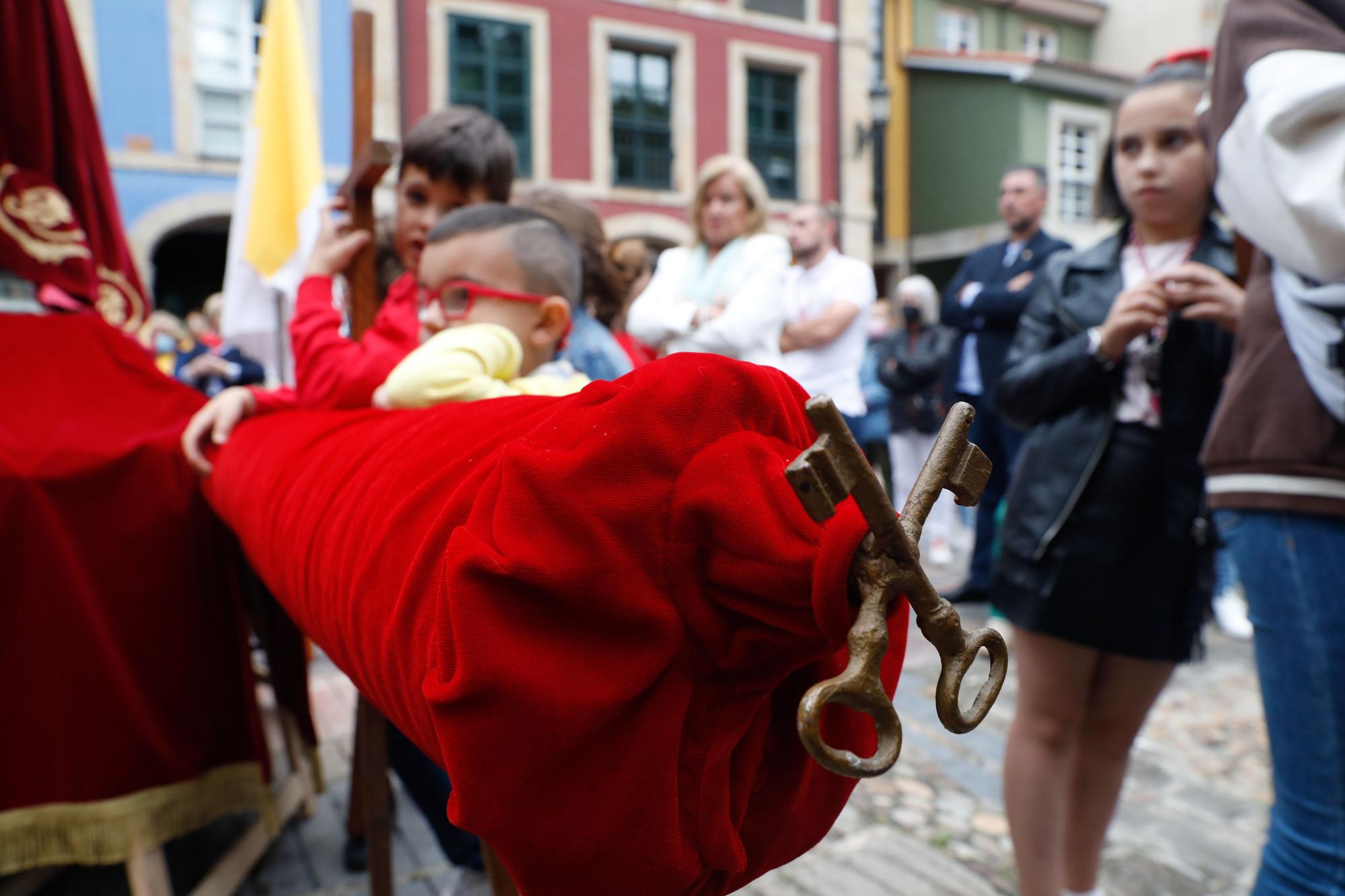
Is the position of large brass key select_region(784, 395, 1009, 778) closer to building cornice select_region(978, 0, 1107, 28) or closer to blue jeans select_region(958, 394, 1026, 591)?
blue jeans select_region(958, 394, 1026, 591)

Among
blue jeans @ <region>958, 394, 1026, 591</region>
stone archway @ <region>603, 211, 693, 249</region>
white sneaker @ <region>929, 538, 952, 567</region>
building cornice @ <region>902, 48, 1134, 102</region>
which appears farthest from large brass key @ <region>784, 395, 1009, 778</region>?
building cornice @ <region>902, 48, 1134, 102</region>

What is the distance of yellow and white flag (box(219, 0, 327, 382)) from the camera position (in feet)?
7.04

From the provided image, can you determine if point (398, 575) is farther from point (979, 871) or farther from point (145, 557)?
point (979, 871)

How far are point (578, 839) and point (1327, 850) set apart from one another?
1.24m

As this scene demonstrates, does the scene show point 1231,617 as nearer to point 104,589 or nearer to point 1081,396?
point 1081,396

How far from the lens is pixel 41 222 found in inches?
76.1

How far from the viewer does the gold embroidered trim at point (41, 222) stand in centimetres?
189

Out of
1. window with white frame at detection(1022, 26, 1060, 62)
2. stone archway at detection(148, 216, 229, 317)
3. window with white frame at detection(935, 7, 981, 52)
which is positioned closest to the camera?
stone archway at detection(148, 216, 229, 317)

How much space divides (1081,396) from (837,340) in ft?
6.33

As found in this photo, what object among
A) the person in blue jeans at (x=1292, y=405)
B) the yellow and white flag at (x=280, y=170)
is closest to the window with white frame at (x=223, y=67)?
the yellow and white flag at (x=280, y=170)

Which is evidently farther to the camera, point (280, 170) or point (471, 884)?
point (280, 170)

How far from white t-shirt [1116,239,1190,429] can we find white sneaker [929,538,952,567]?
154 inches

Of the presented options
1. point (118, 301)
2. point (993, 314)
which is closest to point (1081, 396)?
point (118, 301)

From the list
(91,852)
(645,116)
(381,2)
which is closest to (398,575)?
(91,852)
